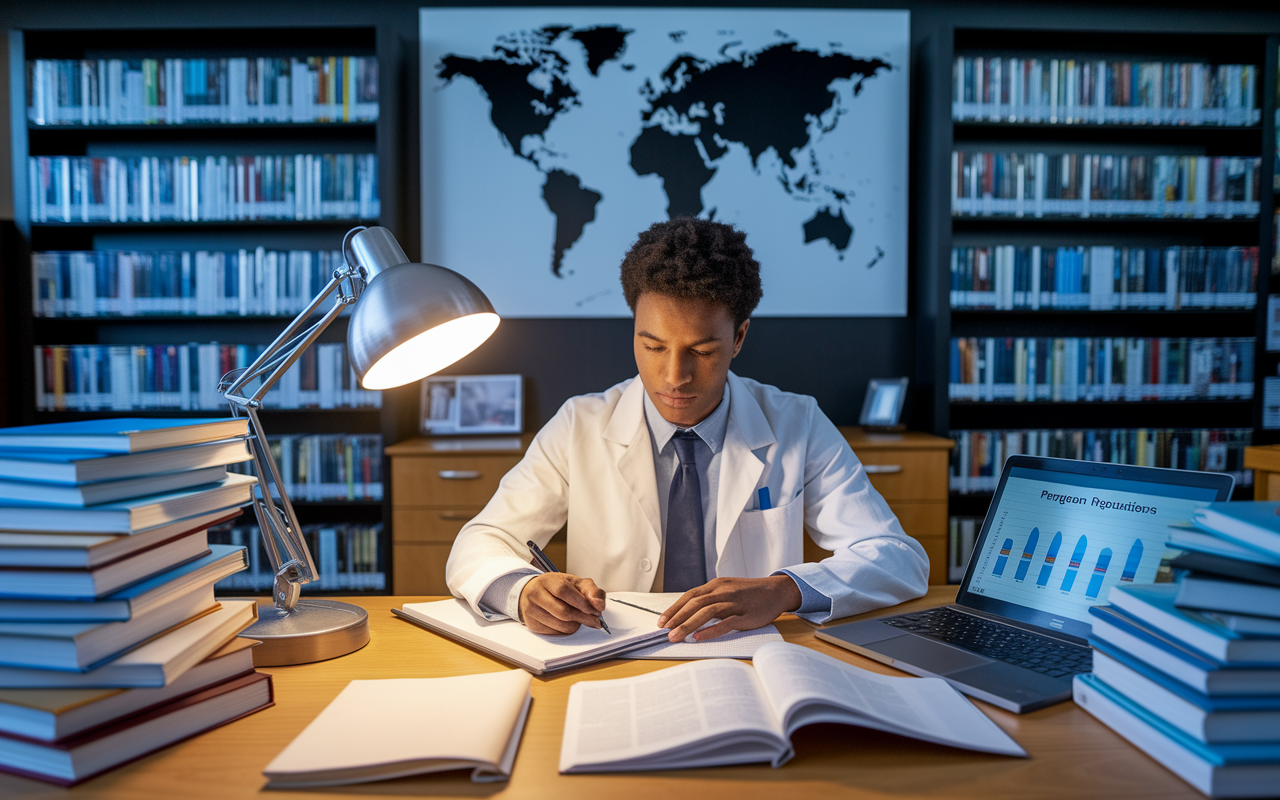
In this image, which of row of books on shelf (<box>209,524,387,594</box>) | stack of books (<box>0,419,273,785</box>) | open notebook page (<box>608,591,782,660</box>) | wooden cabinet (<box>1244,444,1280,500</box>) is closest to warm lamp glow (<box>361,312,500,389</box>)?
stack of books (<box>0,419,273,785</box>)

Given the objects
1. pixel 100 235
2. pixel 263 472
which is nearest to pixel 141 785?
pixel 263 472

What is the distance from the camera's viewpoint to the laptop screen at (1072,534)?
0.84m

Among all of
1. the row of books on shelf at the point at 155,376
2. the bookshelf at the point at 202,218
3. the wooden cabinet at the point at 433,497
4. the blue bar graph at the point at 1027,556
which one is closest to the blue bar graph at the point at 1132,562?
the blue bar graph at the point at 1027,556

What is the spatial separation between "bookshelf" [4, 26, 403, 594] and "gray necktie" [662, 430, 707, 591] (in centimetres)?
151

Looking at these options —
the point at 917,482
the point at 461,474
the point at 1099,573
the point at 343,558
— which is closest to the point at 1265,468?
the point at 917,482

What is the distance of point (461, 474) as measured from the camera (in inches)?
96.7

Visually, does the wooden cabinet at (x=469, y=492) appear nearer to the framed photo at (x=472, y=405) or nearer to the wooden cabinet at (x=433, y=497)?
the wooden cabinet at (x=433, y=497)

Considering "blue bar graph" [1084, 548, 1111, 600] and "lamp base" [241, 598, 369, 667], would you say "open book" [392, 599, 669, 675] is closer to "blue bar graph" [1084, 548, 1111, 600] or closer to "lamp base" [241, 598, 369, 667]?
"lamp base" [241, 598, 369, 667]

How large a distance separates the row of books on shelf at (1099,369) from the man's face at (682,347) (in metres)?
1.78

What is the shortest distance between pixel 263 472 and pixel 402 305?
358mm

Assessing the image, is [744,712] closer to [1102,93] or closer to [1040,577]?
[1040,577]

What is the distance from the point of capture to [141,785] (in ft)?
2.00

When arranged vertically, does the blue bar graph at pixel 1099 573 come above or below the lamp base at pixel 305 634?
above

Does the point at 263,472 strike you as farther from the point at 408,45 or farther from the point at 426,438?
the point at 408,45
